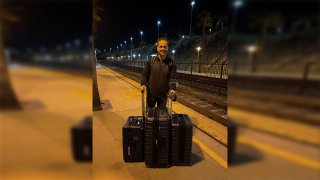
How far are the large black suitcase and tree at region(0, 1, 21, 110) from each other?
2.21 m

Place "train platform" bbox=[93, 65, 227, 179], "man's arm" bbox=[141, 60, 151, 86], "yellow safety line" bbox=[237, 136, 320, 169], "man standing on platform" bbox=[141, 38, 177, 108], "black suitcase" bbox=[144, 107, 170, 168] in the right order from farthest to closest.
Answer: "man's arm" bbox=[141, 60, 151, 86]
"man standing on platform" bbox=[141, 38, 177, 108]
"black suitcase" bbox=[144, 107, 170, 168]
"train platform" bbox=[93, 65, 227, 179]
"yellow safety line" bbox=[237, 136, 320, 169]

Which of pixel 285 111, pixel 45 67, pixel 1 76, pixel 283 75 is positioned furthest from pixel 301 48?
pixel 1 76

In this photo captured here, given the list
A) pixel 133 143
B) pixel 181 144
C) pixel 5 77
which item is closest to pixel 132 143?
pixel 133 143

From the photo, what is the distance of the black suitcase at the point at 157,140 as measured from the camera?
10.3 feet

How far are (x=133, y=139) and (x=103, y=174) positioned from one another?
561 mm

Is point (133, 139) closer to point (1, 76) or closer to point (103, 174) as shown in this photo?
point (103, 174)

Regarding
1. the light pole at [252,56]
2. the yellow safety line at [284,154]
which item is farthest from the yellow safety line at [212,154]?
the light pole at [252,56]

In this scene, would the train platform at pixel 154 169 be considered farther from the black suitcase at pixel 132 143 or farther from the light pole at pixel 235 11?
the light pole at pixel 235 11

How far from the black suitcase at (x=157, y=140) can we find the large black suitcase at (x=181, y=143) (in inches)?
3.0

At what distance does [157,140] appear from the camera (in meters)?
3.18

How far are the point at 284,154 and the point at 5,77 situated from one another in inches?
53.3

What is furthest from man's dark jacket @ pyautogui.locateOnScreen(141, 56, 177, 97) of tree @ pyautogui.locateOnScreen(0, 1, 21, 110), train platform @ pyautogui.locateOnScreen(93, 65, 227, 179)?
tree @ pyautogui.locateOnScreen(0, 1, 21, 110)

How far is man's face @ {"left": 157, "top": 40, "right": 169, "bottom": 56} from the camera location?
11.0 ft

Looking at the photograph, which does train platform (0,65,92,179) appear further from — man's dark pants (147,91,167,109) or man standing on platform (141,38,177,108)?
man's dark pants (147,91,167,109)
